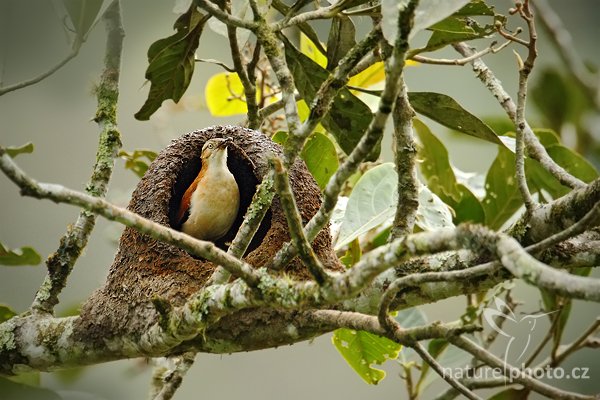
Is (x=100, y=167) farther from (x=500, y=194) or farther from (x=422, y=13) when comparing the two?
(x=500, y=194)

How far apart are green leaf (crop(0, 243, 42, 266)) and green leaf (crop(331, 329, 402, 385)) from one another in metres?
1.54

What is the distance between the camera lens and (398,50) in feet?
6.13

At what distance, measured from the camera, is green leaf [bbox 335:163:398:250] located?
334cm

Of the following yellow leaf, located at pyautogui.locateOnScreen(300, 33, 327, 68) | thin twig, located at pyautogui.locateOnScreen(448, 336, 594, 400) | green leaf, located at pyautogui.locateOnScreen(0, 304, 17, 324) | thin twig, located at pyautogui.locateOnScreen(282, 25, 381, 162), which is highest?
yellow leaf, located at pyautogui.locateOnScreen(300, 33, 327, 68)

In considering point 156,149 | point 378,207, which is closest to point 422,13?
point 378,207

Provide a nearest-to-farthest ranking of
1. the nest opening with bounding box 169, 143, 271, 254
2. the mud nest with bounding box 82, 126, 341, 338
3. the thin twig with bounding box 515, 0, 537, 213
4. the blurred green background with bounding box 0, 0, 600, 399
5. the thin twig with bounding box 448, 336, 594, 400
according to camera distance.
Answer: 1. the thin twig with bounding box 448, 336, 594, 400
2. the thin twig with bounding box 515, 0, 537, 213
3. the mud nest with bounding box 82, 126, 341, 338
4. the nest opening with bounding box 169, 143, 271, 254
5. the blurred green background with bounding box 0, 0, 600, 399

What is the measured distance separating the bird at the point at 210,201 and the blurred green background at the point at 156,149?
3.12ft

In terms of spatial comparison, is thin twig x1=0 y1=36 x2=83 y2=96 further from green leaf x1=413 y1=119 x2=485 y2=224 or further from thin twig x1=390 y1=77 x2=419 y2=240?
green leaf x1=413 y1=119 x2=485 y2=224

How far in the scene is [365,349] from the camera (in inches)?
143

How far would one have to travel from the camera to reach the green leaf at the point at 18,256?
391cm

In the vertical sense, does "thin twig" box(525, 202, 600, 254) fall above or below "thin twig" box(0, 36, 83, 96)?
below

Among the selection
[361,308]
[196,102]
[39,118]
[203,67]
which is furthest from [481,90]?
[361,308]

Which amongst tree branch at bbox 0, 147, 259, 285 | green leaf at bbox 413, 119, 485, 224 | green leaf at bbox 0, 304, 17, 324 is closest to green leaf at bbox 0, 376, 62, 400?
green leaf at bbox 0, 304, 17, 324

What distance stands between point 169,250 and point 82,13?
101 cm
